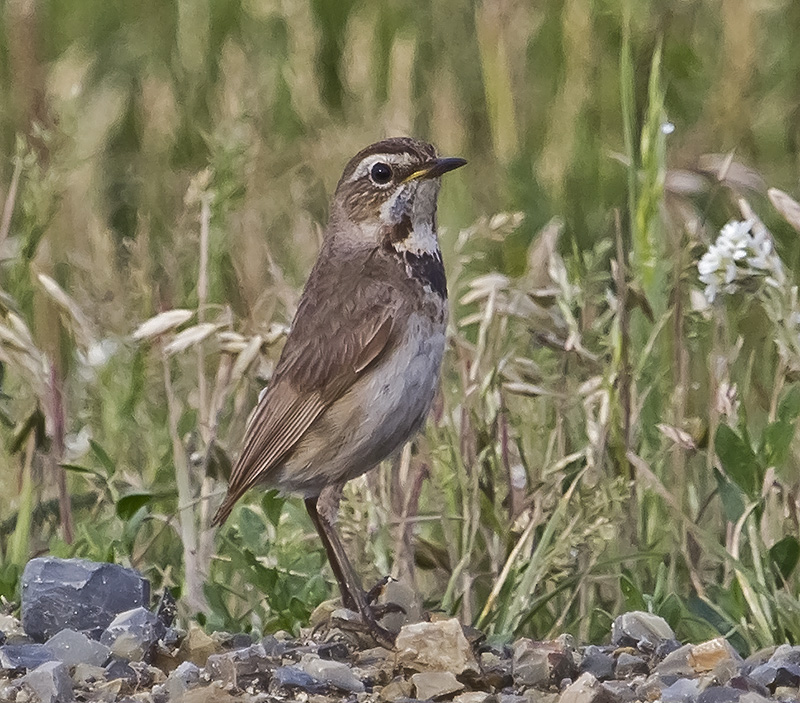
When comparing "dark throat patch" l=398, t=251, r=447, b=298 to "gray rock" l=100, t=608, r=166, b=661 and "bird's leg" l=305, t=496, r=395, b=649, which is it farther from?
"gray rock" l=100, t=608, r=166, b=661

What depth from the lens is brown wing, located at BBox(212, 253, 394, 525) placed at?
532cm

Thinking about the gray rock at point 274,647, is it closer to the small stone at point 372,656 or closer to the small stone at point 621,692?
the small stone at point 372,656

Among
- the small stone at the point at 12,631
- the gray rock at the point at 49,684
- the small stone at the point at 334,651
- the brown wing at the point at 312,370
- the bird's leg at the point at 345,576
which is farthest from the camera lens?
the brown wing at the point at 312,370

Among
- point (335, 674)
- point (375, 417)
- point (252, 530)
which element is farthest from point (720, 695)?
point (252, 530)

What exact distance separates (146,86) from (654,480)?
5402 millimetres

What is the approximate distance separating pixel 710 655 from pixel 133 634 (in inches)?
55.0

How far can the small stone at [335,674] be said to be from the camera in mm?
4137

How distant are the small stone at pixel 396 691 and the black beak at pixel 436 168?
5.93 feet

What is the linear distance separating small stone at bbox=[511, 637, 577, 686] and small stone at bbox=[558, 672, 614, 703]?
0.72ft

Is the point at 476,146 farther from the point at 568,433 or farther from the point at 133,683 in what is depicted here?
the point at 133,683

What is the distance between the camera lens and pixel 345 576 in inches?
204

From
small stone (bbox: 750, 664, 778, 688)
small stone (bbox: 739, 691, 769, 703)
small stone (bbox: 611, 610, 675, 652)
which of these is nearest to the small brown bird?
small stone (bbox: 611, 610, 675, 652)

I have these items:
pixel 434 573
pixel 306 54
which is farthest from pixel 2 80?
pixel 434 573

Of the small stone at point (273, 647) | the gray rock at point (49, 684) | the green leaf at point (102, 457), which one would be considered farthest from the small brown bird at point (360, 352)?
the gray rock at point (49, 684)
